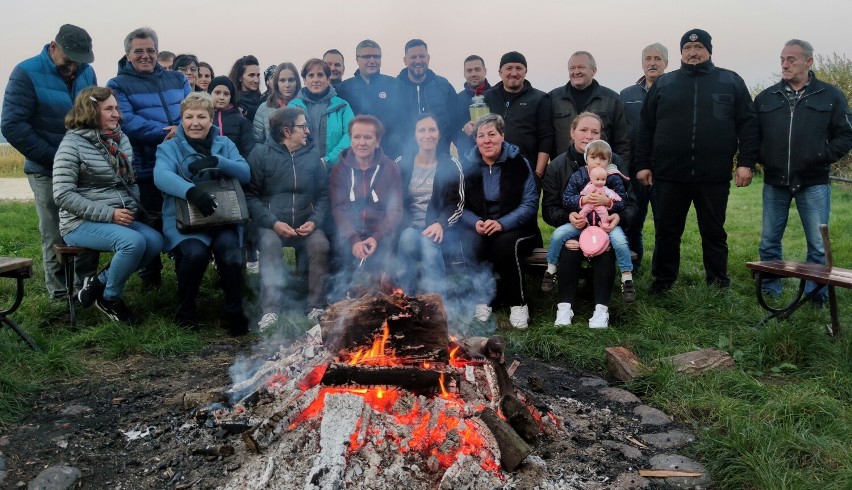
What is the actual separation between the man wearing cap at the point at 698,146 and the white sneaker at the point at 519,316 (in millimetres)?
1719

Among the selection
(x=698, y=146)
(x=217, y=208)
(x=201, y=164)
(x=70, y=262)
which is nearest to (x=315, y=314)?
(x=217, y=208)

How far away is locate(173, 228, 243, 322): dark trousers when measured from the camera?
6266mm

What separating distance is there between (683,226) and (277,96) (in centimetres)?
474

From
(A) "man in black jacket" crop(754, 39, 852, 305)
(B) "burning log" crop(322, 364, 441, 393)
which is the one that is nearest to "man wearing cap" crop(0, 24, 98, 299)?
(B) "burning log" crop(322, 364, 441, 393)

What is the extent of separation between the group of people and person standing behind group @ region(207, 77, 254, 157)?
0.07 feet

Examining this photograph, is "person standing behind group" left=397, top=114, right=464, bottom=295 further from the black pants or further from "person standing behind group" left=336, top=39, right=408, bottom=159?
the black pants

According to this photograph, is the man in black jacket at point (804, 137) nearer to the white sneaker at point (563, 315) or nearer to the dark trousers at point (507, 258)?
the white sneaker at point (563, 315)

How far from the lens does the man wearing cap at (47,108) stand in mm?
6320

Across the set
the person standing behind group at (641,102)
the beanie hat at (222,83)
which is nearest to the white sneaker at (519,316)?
the person standing behind group at (641,102)

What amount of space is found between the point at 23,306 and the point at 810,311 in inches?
292

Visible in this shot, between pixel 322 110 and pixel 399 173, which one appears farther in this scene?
pixel 322 110

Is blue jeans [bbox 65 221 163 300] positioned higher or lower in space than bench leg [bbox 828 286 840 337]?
higher

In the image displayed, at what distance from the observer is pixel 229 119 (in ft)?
24.5

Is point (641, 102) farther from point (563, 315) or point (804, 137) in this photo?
point (563, 315)
